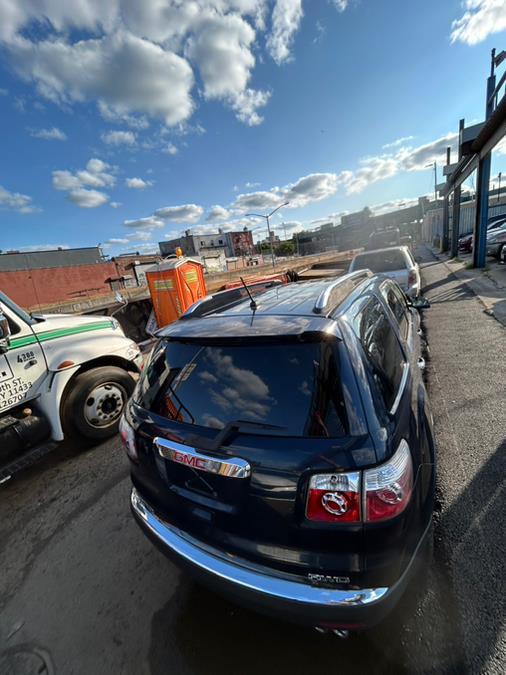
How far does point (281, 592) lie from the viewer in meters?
1.37

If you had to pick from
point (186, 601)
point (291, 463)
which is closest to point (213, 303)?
point (291, 463)

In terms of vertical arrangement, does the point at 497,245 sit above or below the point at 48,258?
below

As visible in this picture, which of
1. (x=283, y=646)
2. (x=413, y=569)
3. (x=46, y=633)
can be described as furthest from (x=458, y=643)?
(x=46, y=633)

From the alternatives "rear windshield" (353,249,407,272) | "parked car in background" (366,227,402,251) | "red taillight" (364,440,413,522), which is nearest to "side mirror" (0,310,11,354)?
"red taillight" (364,440,413,522)

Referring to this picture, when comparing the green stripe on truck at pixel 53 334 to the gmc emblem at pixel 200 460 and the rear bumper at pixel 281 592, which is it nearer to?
the gmc emblem at pixel 200 460

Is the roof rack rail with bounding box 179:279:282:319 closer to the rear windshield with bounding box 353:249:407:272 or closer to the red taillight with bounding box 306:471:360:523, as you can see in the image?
the red taillight with bounding box 306:471:360:523

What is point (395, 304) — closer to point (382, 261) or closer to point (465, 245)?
point (382, 261)

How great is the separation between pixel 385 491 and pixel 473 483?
1.84 m

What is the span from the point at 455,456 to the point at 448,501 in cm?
59

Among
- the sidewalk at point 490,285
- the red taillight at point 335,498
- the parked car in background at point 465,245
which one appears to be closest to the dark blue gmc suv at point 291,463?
the red taillight at point 335,498

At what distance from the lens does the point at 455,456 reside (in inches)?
110

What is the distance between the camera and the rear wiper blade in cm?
148

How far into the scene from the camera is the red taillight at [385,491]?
49.8 inches

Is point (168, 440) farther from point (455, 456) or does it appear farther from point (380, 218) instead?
point (380, 218)
